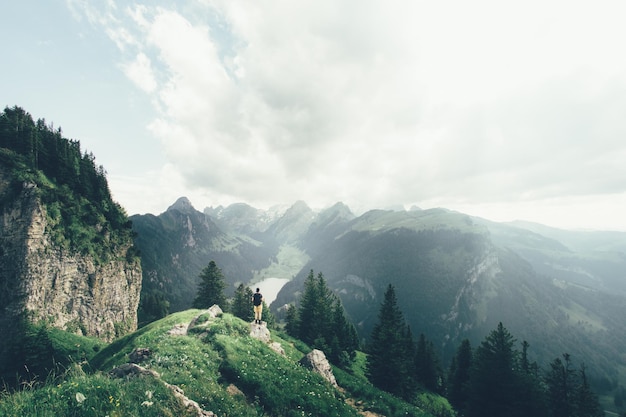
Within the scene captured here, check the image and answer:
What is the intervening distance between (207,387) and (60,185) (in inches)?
2638

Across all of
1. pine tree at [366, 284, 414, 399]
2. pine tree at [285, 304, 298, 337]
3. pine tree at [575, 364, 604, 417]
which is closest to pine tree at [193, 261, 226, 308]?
pine tree at [285, 304, 298, 337]

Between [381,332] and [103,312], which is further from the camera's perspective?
[103,312]

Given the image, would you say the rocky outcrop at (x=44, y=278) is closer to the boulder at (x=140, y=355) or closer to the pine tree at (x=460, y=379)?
the boulder at (x=140, y=355)

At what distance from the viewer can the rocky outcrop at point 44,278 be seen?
148 ft

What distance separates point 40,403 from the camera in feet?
27.0

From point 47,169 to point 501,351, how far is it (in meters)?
88.9

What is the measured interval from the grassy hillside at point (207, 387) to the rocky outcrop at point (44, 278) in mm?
27463

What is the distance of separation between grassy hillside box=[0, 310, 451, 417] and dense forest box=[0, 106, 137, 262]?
36226 mm

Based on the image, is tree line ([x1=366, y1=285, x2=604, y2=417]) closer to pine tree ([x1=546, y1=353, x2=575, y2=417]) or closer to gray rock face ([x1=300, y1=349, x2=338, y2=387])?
pine tree ([x1=546, y1=353, x2=575, y2=417])

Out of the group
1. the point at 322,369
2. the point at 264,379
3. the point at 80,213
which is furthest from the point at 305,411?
the point at 80,213

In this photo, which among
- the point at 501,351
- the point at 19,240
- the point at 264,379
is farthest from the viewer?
the point at 19,240

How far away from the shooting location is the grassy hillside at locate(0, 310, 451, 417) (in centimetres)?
858

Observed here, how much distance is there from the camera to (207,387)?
14617 mm

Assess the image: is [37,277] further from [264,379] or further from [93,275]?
[264,379]
